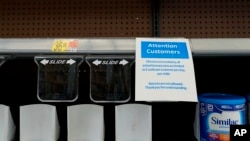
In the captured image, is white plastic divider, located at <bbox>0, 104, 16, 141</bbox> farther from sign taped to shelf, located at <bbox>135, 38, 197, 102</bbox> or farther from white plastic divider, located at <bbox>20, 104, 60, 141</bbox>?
sign taped to shelf, located at <bbox>135, 38, 197, 102</bbox>

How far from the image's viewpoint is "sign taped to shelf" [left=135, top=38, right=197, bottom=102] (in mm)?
671

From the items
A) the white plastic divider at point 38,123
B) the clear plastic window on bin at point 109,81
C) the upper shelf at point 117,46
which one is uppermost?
the upper shelf at point 117,46

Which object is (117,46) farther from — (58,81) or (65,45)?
(58,81)

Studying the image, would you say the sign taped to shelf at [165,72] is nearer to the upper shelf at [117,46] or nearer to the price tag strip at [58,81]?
the upper shelf at [117,46]

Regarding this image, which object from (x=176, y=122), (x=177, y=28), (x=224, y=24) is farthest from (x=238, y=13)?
(x=176, y=122)

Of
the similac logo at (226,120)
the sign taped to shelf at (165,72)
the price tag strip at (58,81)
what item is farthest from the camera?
the price tag strip at (58,81)

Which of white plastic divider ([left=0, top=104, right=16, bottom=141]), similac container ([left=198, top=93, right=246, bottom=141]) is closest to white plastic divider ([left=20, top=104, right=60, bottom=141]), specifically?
white plastic divider ([left=0, top=104, right=16, bottom=141])

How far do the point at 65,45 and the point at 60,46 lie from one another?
14 millimetres

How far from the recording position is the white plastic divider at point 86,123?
90cm

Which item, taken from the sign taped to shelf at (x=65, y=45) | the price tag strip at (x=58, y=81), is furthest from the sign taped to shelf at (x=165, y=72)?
the price tag strip at (x=58, y=81)

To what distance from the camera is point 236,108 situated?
31.8 inches

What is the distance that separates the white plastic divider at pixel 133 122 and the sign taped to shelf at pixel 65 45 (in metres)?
0.25

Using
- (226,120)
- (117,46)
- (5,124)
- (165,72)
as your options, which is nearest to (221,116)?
(226,120)

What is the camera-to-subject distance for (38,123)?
91 cm
